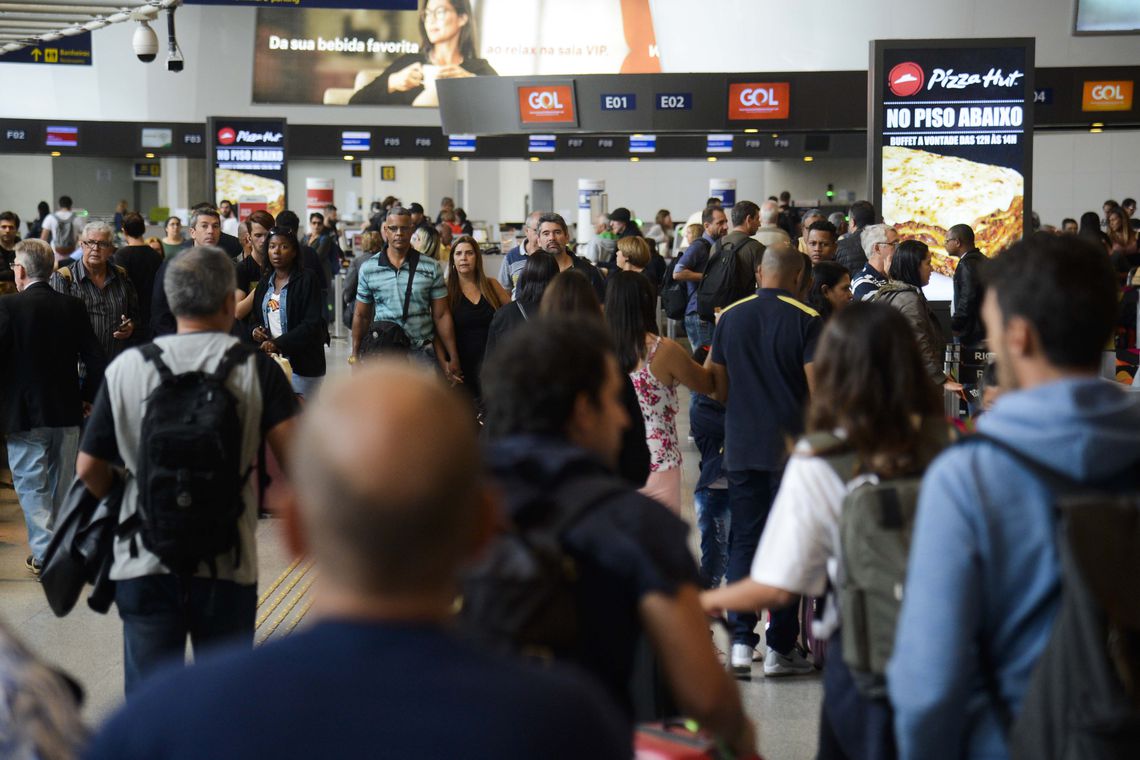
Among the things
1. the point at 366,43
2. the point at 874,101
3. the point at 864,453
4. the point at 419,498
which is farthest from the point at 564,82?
the point at 419,498

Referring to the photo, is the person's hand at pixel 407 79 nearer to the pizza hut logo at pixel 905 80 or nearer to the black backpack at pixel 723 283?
the pizza hut logo at pixel 905 80

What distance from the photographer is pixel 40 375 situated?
6.62m

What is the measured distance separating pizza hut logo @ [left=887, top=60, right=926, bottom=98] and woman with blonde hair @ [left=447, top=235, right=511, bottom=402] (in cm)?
360

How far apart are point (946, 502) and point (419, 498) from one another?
1.12m

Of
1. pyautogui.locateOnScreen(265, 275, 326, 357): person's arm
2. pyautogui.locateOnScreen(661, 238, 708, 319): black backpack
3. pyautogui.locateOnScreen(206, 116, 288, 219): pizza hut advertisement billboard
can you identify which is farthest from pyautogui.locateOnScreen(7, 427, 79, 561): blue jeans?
pyautogui.locateOnScreen(206, 116, 288, 219): pizza hut advertisement billboard

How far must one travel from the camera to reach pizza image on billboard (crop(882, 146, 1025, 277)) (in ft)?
33.3

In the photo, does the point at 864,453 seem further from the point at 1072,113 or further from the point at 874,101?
the point at 1072,113

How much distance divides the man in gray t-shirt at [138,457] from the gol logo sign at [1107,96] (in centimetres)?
1584

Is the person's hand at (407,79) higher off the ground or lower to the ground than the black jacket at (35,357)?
higher

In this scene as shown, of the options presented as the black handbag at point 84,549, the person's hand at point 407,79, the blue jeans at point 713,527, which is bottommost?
the blue jeans at point 713,527

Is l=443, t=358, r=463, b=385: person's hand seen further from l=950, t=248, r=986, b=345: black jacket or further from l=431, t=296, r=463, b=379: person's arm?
l=950, t=248, r=986, b=345: black jacket

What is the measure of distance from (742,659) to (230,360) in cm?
261

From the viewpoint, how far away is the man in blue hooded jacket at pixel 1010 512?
7.10 feet

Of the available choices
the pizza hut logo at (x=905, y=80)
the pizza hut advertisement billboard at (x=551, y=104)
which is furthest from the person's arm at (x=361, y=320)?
the pizza hut advertisement billboard at (x=551, y=104)
